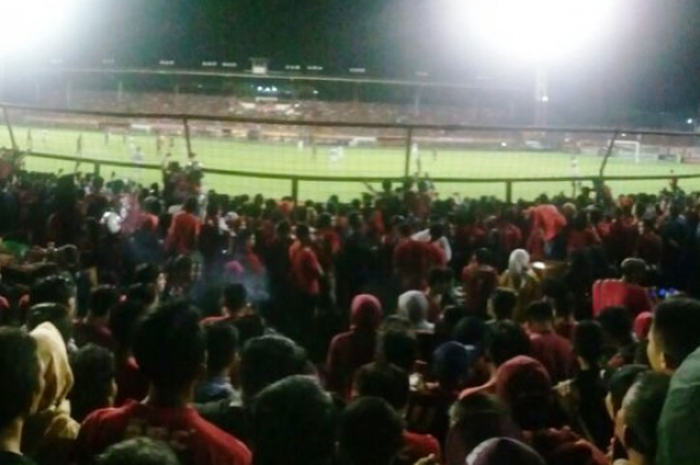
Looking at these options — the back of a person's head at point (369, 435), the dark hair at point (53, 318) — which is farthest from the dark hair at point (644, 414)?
the dark hair at point (53, 318)

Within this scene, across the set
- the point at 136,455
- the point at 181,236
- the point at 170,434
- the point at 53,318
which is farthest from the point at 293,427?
the point at 181,236

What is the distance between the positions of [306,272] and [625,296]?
331cm

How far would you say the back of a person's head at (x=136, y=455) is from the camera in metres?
2.85

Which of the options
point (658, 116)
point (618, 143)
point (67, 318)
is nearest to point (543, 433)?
point (67, 318)

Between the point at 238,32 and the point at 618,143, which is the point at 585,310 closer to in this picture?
the point at 618,143

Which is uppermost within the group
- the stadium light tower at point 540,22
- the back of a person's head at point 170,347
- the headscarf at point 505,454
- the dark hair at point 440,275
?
the stadium light tower at point 540,22

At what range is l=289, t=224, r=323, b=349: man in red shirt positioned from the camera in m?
10.6

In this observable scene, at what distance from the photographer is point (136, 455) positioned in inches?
112

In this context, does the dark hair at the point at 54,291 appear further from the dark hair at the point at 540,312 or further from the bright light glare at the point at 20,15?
the bright light glare at the point at 20,15

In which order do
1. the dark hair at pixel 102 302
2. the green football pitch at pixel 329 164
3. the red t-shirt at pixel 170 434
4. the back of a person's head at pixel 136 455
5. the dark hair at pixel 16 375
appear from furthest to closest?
the green football pitch at pixel 329 164, the dark hair at pixel 102 302, the red t-shirt at pixel 170 434, the dark hair at pixel 16 375, the back of a person's head at pixel 136 455

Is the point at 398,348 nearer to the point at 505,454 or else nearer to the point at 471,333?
the point at 471,333

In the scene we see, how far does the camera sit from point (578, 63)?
69125 mm

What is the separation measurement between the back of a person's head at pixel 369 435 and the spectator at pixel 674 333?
1.41 m

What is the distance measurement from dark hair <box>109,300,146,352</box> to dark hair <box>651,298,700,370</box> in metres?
2.63
